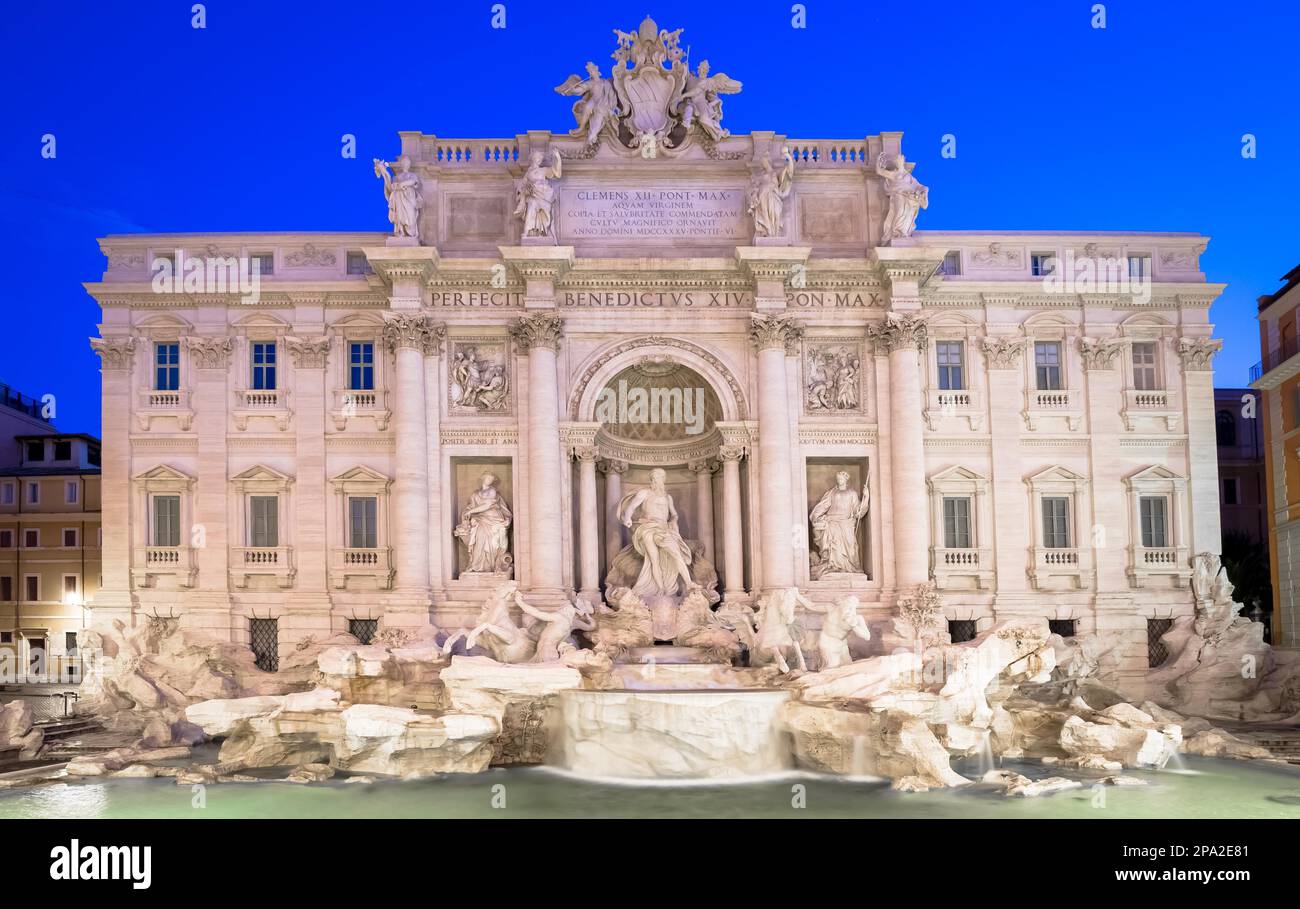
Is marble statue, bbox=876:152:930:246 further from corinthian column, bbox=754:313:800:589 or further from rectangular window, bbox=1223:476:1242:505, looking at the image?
rectangular window, bbox=1223:476:1242:505

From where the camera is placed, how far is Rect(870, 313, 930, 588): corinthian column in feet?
92.5

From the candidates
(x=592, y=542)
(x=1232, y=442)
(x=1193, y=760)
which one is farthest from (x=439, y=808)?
(x=1232, y=442)

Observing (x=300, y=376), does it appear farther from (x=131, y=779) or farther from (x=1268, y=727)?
(x=1268, y=727)

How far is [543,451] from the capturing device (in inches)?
1104

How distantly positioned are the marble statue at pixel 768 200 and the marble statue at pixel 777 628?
896 cm

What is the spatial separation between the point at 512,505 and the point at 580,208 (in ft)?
25.0

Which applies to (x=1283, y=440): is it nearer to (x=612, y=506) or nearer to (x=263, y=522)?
(x=612, y=506)

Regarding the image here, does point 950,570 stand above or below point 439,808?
above

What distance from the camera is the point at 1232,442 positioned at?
4534 cm

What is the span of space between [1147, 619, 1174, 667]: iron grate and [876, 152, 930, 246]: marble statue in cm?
1155

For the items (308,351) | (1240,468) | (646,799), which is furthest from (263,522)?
(1240,468)

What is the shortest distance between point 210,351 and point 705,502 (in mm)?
13009

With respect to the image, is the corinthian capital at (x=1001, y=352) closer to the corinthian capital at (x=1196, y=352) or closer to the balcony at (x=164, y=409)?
the corinthian capital at (x=1196, y=352)

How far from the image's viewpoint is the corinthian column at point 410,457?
2762 centimetres
